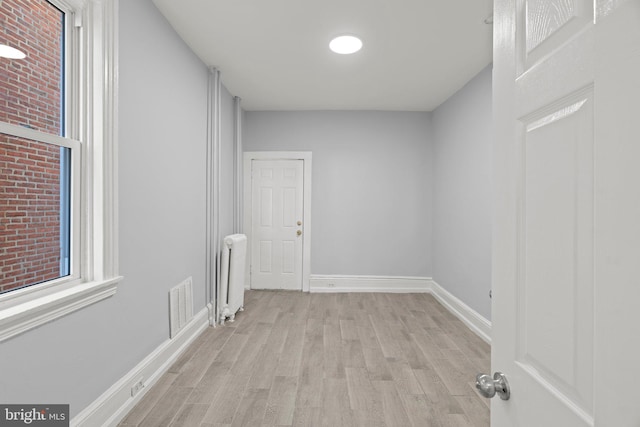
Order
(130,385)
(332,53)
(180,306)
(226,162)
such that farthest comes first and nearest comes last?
(226,162) → (332,53) → (180,306) → (130,385)

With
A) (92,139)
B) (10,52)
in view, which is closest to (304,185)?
(92,139)

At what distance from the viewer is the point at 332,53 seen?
3.21 metres

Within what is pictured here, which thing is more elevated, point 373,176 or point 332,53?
point 332,53

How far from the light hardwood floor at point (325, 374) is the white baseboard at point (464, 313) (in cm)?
8

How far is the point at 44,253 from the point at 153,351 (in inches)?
45.3

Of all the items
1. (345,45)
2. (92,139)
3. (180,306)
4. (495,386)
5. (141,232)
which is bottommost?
(180,306)

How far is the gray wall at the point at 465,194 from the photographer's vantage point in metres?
3.41

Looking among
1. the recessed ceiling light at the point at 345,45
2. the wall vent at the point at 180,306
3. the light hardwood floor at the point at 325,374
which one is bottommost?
the light hardwood floor at the point at 325,374

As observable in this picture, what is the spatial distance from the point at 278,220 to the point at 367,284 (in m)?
1.62

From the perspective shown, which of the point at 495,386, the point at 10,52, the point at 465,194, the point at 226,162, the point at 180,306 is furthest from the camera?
the point at 226,162

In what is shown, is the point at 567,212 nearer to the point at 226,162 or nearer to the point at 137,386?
the point at 137,386

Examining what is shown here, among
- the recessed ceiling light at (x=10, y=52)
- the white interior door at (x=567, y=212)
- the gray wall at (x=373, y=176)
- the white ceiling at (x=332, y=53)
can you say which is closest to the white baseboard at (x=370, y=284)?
the gray wall at (x=373, y=176)

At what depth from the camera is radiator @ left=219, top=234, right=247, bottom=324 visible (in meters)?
3.68

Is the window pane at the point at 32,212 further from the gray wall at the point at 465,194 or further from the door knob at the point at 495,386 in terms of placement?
the gray wall at the point at 465,194
